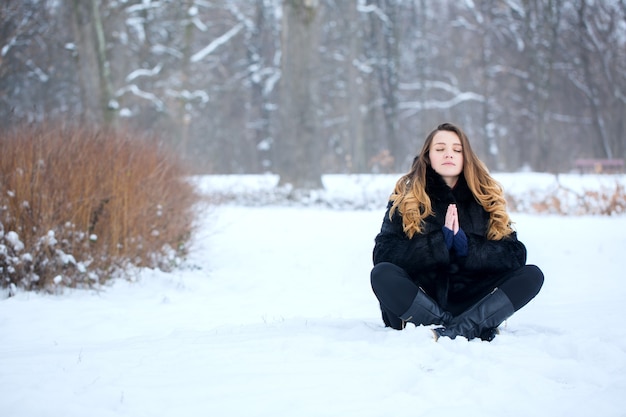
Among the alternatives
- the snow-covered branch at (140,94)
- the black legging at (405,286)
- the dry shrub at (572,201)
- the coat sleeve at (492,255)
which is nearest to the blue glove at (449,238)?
the coat sleeve at (492,255)

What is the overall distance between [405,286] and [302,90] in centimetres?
1016

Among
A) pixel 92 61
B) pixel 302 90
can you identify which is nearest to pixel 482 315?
pixel 302 90

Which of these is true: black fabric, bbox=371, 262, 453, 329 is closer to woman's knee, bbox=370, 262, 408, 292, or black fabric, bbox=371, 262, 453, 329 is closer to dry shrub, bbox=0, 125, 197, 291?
woman's knee, bbox=370, 262, 408, 292

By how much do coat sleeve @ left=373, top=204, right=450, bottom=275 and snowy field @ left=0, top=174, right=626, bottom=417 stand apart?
1.25 ft

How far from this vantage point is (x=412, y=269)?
3516 millimetres

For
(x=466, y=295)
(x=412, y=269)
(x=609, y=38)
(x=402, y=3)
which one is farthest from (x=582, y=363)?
(x=402, y=3)

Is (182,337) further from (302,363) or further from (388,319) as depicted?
(388,319)

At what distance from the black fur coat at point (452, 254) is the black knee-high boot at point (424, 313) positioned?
114mm

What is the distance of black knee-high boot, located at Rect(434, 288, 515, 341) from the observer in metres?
3.39

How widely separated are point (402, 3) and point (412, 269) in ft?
86.7

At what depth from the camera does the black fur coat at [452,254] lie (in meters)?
3.48

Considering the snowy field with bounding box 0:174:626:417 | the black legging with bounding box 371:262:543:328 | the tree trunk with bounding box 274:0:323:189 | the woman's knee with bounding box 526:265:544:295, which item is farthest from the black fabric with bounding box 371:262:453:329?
the tree trunk with bounding box 274:0:323:189

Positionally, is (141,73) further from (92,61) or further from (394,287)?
(394,287)

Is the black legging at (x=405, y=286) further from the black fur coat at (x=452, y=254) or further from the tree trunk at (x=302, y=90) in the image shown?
the tree trunk at (x=302, y=90)
